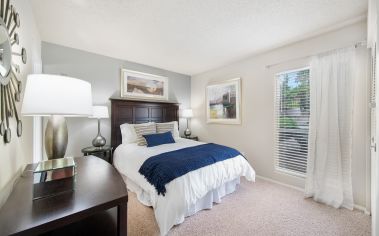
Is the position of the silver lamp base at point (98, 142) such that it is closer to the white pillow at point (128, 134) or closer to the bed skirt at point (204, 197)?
the white pillow at point (128, 134)

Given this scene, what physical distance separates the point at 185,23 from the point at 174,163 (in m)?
1.75

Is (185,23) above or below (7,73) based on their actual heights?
above

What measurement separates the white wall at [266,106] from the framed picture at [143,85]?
1213mm

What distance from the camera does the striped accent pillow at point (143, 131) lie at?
289cm

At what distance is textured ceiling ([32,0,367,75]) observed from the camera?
5.66 feet

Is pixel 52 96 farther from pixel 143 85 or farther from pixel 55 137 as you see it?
pixel 143 85

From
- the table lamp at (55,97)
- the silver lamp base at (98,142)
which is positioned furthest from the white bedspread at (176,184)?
the table lamp at (55,97)

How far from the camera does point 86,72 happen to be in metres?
2.96

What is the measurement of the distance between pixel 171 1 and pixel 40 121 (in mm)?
2578

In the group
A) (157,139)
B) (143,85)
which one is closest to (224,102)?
(157,139)

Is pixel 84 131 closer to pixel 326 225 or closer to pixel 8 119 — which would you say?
pixel 8 119

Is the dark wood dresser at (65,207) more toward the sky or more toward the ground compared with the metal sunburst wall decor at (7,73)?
more toward the ground

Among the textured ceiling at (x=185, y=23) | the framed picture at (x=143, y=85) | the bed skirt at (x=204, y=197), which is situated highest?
the textured ceiling at (x=185, y=23)

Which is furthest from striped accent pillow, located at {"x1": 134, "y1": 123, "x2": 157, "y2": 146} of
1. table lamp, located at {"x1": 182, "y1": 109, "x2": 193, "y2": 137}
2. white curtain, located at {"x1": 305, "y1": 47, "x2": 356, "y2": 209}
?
white curtain, located at {"x1": 305, "y1": 47, "x2": 356, "y2": 209}
